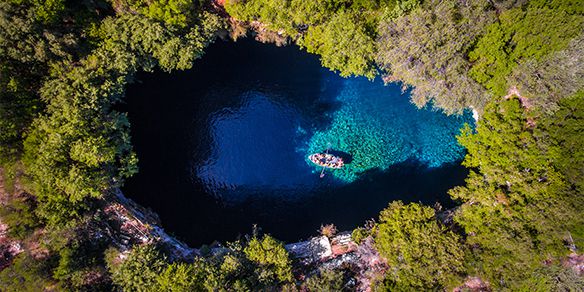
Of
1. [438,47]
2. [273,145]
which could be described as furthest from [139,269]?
[438,47]

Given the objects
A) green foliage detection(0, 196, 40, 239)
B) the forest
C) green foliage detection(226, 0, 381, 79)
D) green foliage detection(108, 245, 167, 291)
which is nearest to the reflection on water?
the forest

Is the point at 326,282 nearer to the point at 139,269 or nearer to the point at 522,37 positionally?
the point at 139,269

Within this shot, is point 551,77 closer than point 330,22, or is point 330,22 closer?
point 551,77

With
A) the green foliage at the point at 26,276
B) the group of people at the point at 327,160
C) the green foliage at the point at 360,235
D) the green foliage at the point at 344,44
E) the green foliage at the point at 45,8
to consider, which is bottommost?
the green foliage at the point at 26,276

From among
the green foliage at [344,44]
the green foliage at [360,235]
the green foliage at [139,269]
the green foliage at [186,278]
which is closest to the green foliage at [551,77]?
the green foliage at [344,44]

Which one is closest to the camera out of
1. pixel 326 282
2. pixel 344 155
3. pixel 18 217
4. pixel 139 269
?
pixel 18 217

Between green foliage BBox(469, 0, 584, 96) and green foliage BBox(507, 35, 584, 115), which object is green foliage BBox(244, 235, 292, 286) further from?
green foliage BBox(507, 35, 584, 115)

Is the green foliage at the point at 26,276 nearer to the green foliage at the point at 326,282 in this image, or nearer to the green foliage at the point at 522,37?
the green foliage at the point at 326,282

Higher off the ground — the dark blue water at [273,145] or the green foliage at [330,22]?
the green foliage at [330,22]
